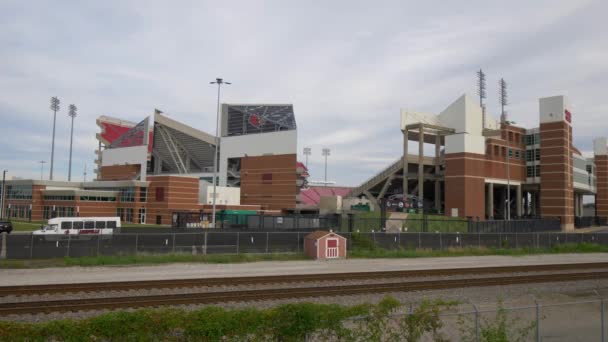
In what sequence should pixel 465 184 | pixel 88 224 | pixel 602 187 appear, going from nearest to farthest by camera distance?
pixel 88 224 → pixel 465 184 → pixel 602 187

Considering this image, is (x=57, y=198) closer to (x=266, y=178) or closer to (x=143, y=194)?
(x=143, y=194)

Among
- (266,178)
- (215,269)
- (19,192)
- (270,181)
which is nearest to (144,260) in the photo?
(215,269)

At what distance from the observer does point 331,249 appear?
105ft

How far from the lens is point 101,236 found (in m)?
29.8

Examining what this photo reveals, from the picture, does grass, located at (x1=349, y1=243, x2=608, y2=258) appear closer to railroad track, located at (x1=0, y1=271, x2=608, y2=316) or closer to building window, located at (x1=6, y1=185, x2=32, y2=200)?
railroad track, located at (x1=0, y1=271, x2=608, y2=316)

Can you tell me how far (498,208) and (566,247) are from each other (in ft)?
178

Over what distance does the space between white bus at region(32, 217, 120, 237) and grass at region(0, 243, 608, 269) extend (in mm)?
16940

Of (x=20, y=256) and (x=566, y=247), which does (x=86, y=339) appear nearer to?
(x=20, y=256)

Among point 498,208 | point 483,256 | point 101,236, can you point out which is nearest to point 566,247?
point 483,256

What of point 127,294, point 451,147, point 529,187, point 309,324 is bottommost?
point 127,294

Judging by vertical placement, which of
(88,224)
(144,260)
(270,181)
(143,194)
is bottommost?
(144,260)

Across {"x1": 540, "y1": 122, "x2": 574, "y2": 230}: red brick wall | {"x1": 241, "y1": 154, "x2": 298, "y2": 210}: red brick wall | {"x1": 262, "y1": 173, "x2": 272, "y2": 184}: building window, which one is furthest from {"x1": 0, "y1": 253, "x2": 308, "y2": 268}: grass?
{"x1": 540, "y1": 122, "x2": 574, "y2": 230}: red brick wall

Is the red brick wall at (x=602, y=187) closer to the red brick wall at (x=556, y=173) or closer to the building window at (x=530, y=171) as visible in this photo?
the red brick wall at (x=556, y=173)

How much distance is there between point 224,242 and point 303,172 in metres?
66.9
